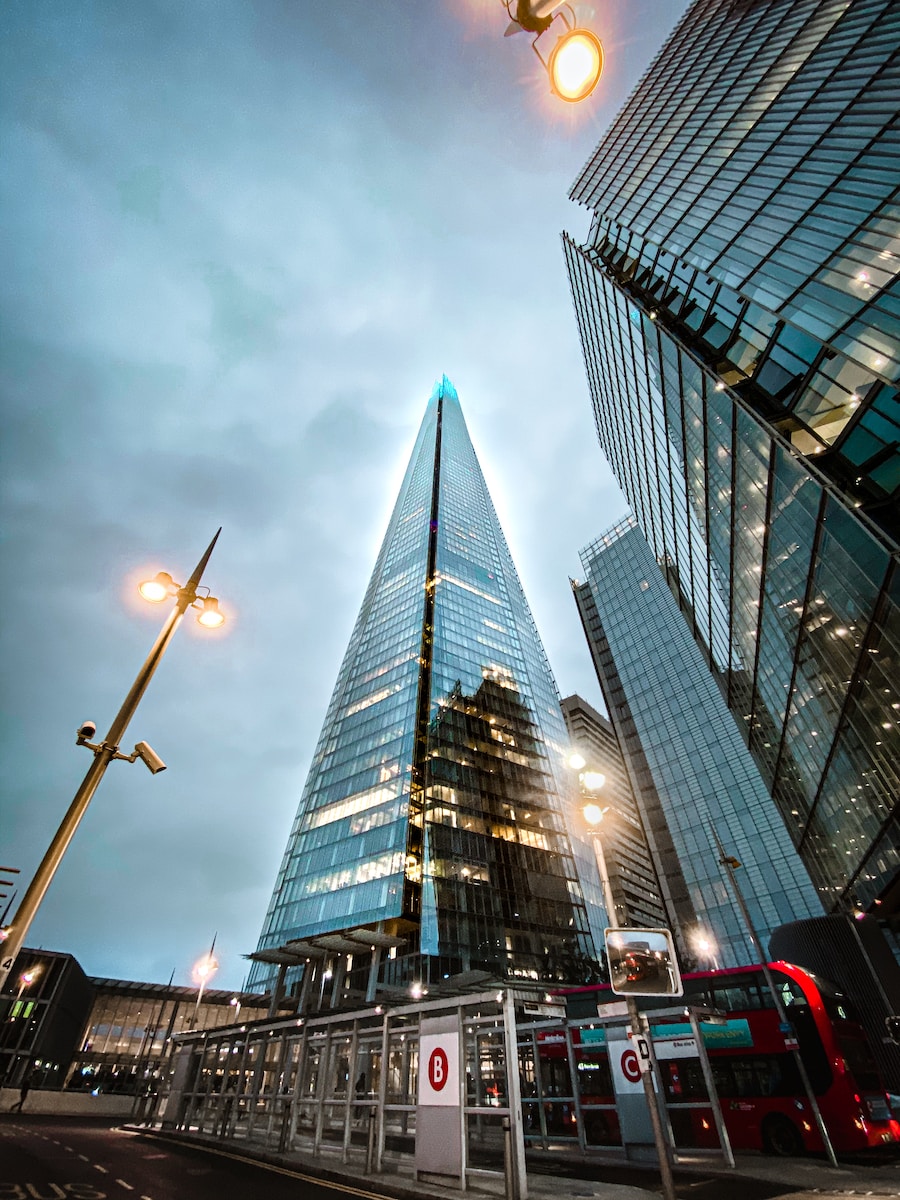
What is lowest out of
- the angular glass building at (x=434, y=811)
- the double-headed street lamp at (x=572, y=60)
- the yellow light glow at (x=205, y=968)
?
the yellow light glow at (x=205, y=968)

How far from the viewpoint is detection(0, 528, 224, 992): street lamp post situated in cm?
511

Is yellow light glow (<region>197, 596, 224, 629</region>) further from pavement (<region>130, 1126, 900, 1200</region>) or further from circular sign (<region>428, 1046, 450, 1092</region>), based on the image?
pavement (<region>130, 1126, 900, 1200</region>)

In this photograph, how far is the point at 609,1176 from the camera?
1229 cm

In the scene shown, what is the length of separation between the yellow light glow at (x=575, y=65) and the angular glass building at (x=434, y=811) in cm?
5029

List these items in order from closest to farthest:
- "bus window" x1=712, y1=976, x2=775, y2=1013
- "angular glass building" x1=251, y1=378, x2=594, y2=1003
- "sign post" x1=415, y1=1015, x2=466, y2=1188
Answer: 1. "sign post" x1=415, y1=1015, x2=466, y2=1188
2. "bus window" x1=712, y1=976, x2=775, y2=1013
3. "angular glass building" x1=251, y1=378, x2=594, y2=1003

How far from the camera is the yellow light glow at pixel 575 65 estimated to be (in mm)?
5648

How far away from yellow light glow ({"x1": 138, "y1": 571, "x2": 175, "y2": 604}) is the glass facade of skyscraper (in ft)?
185

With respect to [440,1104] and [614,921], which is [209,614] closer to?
[614,921]

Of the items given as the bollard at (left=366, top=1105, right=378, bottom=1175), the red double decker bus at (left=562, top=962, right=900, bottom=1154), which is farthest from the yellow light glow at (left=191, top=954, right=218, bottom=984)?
the bollard at (left=366, top=1105, right=378, bottom=1175)

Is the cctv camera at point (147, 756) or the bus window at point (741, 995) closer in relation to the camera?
the cctv camera at point (147, 756)

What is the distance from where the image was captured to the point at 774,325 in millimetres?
27375

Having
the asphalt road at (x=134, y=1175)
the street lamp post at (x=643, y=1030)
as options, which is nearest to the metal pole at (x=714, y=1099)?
the street lamp post at (x=643, y=1030)

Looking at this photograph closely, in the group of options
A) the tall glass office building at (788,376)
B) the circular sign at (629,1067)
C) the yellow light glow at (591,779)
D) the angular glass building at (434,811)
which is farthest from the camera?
the angular glass building at (434,811)

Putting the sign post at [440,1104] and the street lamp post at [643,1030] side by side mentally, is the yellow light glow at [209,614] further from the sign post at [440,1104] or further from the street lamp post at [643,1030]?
the sign post at [440,1104]
